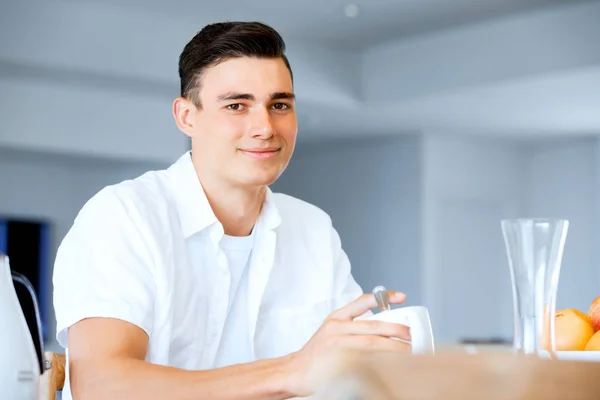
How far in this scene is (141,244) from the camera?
123cm

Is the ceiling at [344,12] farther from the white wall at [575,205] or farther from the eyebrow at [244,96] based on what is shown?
the eyebrow at [244,96]

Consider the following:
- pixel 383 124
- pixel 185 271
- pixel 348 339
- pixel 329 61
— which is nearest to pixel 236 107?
pixel 185 271

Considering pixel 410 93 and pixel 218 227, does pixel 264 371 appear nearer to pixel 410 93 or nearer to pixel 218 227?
pixel 218 227

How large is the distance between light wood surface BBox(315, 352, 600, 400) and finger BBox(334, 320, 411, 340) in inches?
19.0

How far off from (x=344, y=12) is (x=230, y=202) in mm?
4619

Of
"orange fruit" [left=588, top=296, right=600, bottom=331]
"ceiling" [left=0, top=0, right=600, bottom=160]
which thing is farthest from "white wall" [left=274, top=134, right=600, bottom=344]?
"orange fruit" [left=588, top=296, right=600, bottom=331]

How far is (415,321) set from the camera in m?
0.76

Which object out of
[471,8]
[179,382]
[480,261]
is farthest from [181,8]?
[179,382]

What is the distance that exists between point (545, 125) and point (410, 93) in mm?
1452

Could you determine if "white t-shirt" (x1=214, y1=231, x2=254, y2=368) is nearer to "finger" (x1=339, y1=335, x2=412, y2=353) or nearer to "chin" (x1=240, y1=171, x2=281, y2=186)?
"chin" (x1=240, y1=171, x2=281, y2=186)

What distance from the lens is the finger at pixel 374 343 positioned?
2.45ft

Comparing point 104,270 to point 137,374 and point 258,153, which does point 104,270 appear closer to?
point 137,374

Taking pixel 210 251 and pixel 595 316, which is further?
pixel 210 251

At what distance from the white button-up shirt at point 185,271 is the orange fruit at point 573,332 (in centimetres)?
40
